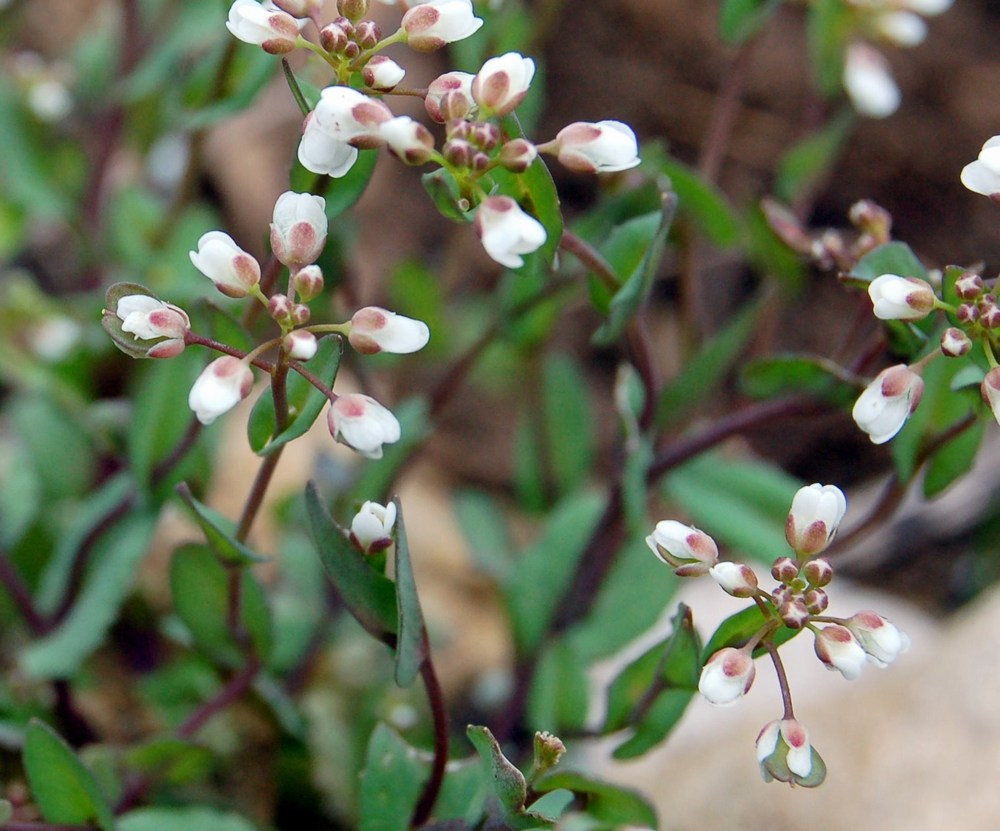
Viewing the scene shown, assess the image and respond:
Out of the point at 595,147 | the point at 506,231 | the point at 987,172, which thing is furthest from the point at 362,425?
the point at 987,172

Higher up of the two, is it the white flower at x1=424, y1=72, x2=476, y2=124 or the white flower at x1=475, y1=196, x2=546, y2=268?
the white flower at x1=424, y1=72, x2=476, y2=124

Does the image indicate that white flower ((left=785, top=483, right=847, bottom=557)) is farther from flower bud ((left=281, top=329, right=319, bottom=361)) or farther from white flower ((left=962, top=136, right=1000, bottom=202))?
flower bud ((left=281, top=329, right=319, bottom=361))

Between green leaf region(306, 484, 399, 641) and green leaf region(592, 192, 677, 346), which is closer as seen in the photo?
green leaf region(306, 484, 399, 641)

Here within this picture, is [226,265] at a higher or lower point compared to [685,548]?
higher

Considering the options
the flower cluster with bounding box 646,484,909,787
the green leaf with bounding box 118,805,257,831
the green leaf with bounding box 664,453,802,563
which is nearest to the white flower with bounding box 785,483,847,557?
the flower cluster with bounding box 646,484,909,787

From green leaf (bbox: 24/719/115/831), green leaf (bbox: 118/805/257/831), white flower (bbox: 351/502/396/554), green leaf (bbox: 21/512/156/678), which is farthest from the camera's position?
green leaf (bbox: 21/512/156/678)

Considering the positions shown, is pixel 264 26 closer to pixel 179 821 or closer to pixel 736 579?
pixel 736 579

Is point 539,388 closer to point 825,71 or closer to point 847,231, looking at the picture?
point 825,71
